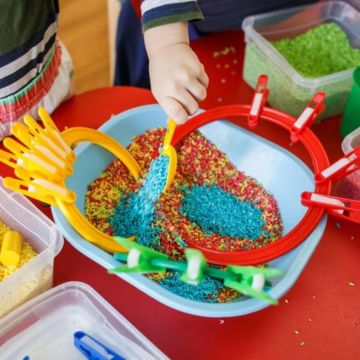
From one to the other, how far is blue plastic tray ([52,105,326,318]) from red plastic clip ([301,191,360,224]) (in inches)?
0.8

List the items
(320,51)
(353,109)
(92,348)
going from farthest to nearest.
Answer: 1. (320,51)
2. (353,109)
3. (92,348)

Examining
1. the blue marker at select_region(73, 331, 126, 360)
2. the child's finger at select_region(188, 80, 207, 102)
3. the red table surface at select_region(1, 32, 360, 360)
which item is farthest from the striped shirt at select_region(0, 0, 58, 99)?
the blue marker at select_region(73, 331, 126, 360)

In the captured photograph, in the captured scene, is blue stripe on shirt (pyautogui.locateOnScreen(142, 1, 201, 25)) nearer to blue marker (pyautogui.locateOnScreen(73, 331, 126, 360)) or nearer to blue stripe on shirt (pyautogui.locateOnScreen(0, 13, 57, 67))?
blue stripe on shirt (pyautogui.locateOnScreen(0, 13, 57, 67))

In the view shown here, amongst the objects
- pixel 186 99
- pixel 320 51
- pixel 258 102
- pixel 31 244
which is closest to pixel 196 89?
pixel 186 99

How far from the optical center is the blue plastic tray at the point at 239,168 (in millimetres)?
559

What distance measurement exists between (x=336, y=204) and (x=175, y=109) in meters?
0.22

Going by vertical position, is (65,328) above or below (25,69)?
below

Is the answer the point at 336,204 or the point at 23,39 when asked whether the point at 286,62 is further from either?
the point at 23,39

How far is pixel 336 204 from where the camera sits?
0.64 m

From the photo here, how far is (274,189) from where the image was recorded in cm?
72

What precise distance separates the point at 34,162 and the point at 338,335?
1.25ft

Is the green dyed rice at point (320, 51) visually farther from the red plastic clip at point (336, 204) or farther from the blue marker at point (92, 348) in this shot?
the blue marker at point (92, 348)

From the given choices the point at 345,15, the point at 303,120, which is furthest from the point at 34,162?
the point at 345,15

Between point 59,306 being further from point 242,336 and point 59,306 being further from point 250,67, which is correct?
point 250,67
